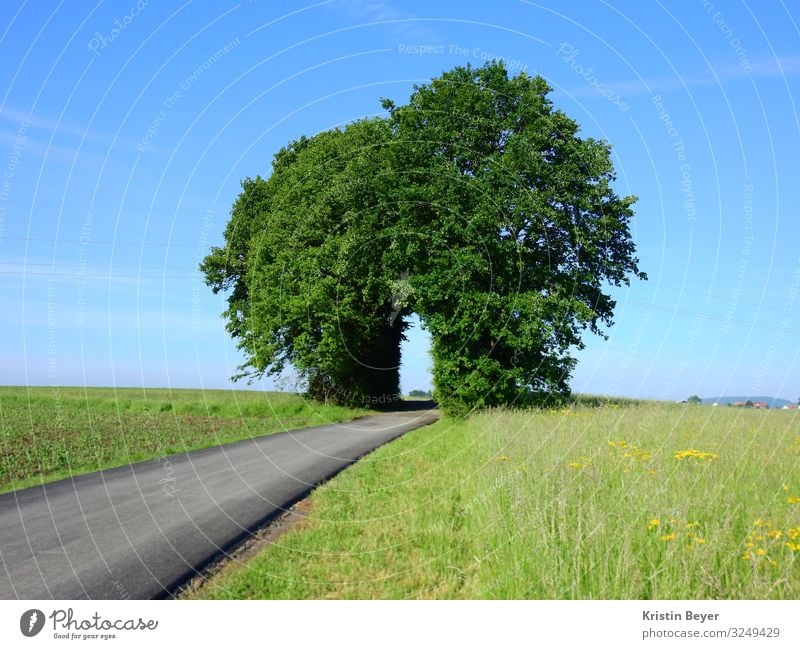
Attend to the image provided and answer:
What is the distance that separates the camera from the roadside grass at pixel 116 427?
55.9 ft

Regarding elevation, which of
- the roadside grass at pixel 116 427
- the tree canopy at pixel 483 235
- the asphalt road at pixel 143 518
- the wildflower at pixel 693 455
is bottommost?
the asphalt road at pixel 143 518

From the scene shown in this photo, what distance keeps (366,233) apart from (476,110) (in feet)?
25.5

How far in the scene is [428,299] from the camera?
88.5ft

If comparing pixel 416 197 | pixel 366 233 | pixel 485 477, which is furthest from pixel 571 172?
pixel 485 477

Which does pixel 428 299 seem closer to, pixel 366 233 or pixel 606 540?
pixel 366 233


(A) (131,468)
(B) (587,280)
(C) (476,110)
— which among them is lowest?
(A) (131,468)

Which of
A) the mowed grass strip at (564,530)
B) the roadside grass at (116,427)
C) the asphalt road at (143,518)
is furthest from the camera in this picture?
the roadside grass at (116,427)
